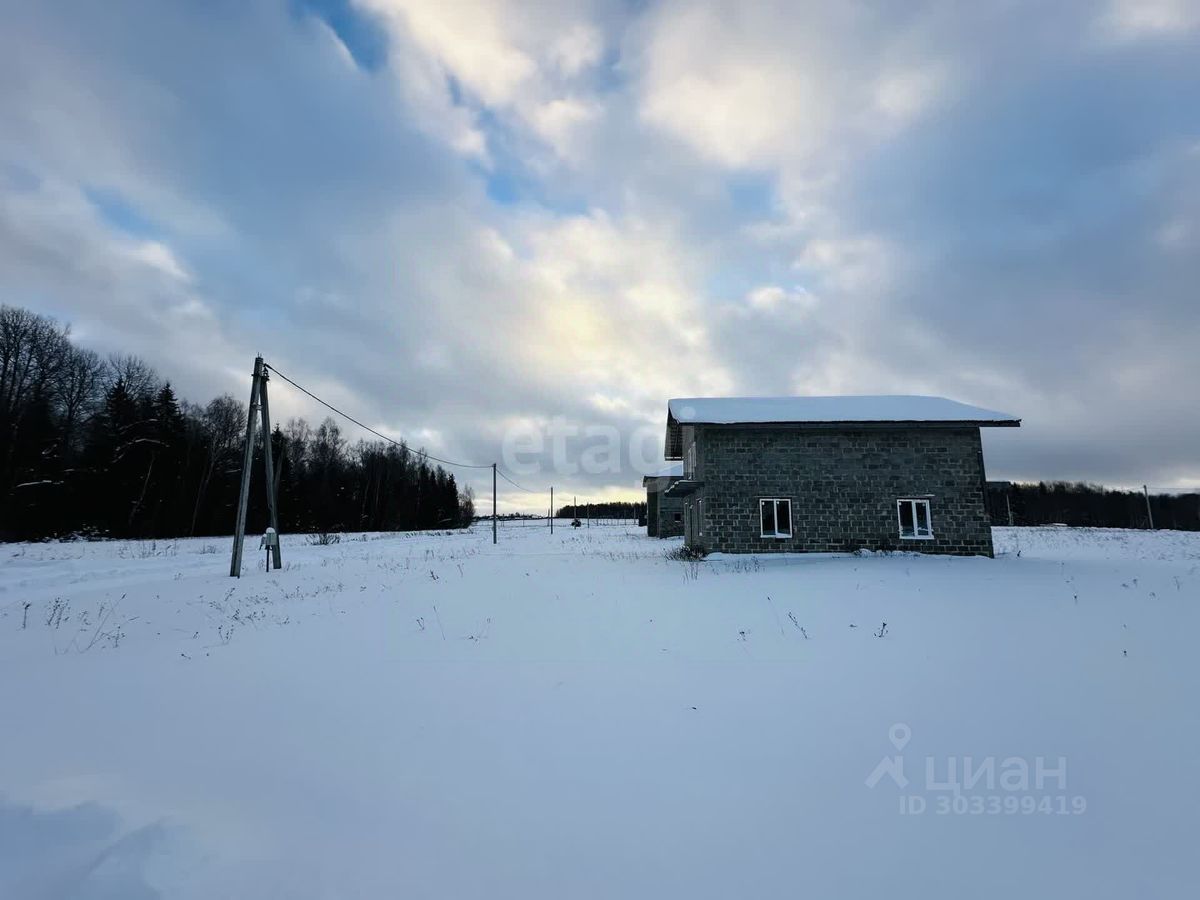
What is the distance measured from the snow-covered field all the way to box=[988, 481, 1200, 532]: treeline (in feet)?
276

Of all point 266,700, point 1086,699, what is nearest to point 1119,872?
point 1086,699

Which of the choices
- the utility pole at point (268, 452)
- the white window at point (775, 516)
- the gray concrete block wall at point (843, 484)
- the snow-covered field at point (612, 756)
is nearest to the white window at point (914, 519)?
the gray concrete block wall at point (843, 484)

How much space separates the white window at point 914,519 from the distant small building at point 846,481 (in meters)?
0.03

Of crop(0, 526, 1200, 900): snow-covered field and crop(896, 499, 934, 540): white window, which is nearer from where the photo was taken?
crop(0, 526, 1200, 900): snow-covered field

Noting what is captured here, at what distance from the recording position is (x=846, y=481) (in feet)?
54.4

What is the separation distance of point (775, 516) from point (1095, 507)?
10192 centimetres

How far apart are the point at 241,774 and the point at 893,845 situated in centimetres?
435

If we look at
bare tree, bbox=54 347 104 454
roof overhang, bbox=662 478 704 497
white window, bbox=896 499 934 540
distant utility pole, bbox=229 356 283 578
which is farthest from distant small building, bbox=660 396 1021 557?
bare tree, bbox=54 347 104 454

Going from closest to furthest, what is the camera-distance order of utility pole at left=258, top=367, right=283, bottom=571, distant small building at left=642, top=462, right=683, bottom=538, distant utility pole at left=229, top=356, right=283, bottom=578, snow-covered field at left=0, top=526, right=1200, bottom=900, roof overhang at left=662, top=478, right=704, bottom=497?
snow-covered field at left=0, top=526, right=1200, bottom=900
distant utility pole at left=229, top=356, right=283, bottom=578
utility pole at left=258, top=367, right=283, bottom=571
roof overhang at left=662, top=478, right=704, bottom=497
distant small building at left=642, top=462, right=683, bottom=538

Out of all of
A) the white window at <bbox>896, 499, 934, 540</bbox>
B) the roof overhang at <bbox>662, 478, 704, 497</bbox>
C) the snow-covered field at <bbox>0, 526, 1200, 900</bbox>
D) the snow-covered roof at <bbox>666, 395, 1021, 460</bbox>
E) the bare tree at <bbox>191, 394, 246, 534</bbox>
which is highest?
the bare tree at <bbox>191, 394, 246, 534</bbox>

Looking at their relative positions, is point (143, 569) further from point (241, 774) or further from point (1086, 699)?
point (1086, 699)

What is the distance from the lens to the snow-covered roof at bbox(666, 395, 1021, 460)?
637 inches

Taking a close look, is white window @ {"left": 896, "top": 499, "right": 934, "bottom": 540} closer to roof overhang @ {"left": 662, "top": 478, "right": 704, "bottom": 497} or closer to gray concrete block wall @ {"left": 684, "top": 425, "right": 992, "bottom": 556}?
gray concrete block wall @ {"left": 684, "top": 425, "right": 992, "bottom": 556}

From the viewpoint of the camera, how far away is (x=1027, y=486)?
100 meters
